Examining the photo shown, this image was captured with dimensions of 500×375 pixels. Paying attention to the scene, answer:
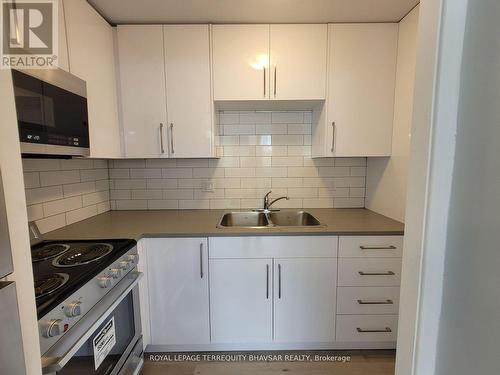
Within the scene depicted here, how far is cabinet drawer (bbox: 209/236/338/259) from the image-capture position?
1599 millimetres

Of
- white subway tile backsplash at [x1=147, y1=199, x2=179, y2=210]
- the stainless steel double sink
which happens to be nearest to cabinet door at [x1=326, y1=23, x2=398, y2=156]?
the stainless steel double sink

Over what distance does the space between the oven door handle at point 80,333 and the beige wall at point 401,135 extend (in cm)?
179

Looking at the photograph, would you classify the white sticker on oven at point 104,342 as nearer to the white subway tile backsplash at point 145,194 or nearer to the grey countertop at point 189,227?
the grey countertop at point 189,227

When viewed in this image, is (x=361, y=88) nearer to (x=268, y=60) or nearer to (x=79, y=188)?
(x=268, y=60)

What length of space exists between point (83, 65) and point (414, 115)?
168 cm

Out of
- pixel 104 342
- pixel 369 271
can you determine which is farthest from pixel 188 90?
pixel 369 271

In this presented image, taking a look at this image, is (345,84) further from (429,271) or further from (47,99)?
(47,99)

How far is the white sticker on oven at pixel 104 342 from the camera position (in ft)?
3.43

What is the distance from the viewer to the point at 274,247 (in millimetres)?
1612

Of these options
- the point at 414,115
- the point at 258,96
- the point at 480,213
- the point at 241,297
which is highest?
the point at 258,96

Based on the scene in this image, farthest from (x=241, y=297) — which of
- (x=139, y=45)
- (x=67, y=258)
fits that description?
(x=139, y=45)

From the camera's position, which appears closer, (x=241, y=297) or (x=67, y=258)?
(x=67, y=258)

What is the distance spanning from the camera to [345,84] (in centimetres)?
179

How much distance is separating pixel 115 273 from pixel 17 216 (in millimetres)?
806
